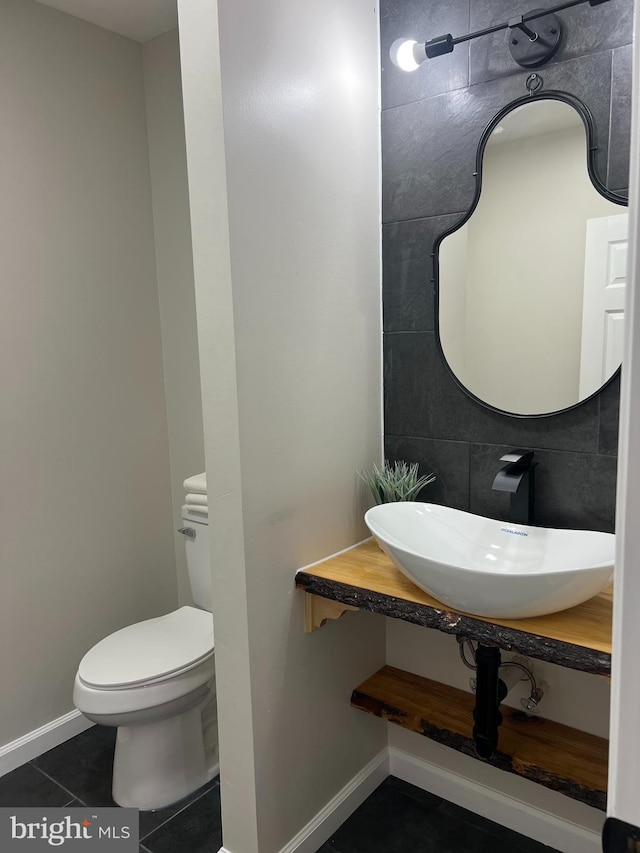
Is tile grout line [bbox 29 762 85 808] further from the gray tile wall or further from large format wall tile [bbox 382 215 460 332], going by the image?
large format wall tile [bbox 382 215 460 332]

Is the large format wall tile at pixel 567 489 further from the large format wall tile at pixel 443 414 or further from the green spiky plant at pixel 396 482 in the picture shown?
the green spiky plant at pixel 396 482

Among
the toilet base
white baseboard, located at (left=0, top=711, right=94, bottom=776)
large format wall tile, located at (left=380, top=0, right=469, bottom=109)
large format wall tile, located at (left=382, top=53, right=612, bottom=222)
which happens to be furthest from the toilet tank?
large format wall tile, located at (left=380, top=0, right=469, bottom=109)

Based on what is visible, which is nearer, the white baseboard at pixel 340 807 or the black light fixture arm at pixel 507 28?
the black light fixture arm at pixel 507 28

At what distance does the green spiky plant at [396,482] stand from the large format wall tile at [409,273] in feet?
1.40

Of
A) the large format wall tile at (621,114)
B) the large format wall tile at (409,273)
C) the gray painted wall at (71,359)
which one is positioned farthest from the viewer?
the gray painted wall at (71,359)

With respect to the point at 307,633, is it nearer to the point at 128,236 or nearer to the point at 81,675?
the point at 81,675

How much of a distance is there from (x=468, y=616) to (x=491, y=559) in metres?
0.26

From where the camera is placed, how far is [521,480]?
1.55 metres

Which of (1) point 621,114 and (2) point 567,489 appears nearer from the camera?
(1) point 621,114

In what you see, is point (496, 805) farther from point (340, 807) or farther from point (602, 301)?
point (602, 301)

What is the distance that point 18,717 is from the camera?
217 centimetres

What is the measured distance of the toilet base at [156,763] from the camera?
1.93 m

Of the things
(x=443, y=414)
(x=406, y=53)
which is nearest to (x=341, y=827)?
(x=443, y=414)

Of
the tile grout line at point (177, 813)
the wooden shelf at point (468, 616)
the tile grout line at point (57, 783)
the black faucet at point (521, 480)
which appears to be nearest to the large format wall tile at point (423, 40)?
the black faucet at point (521, 480)
